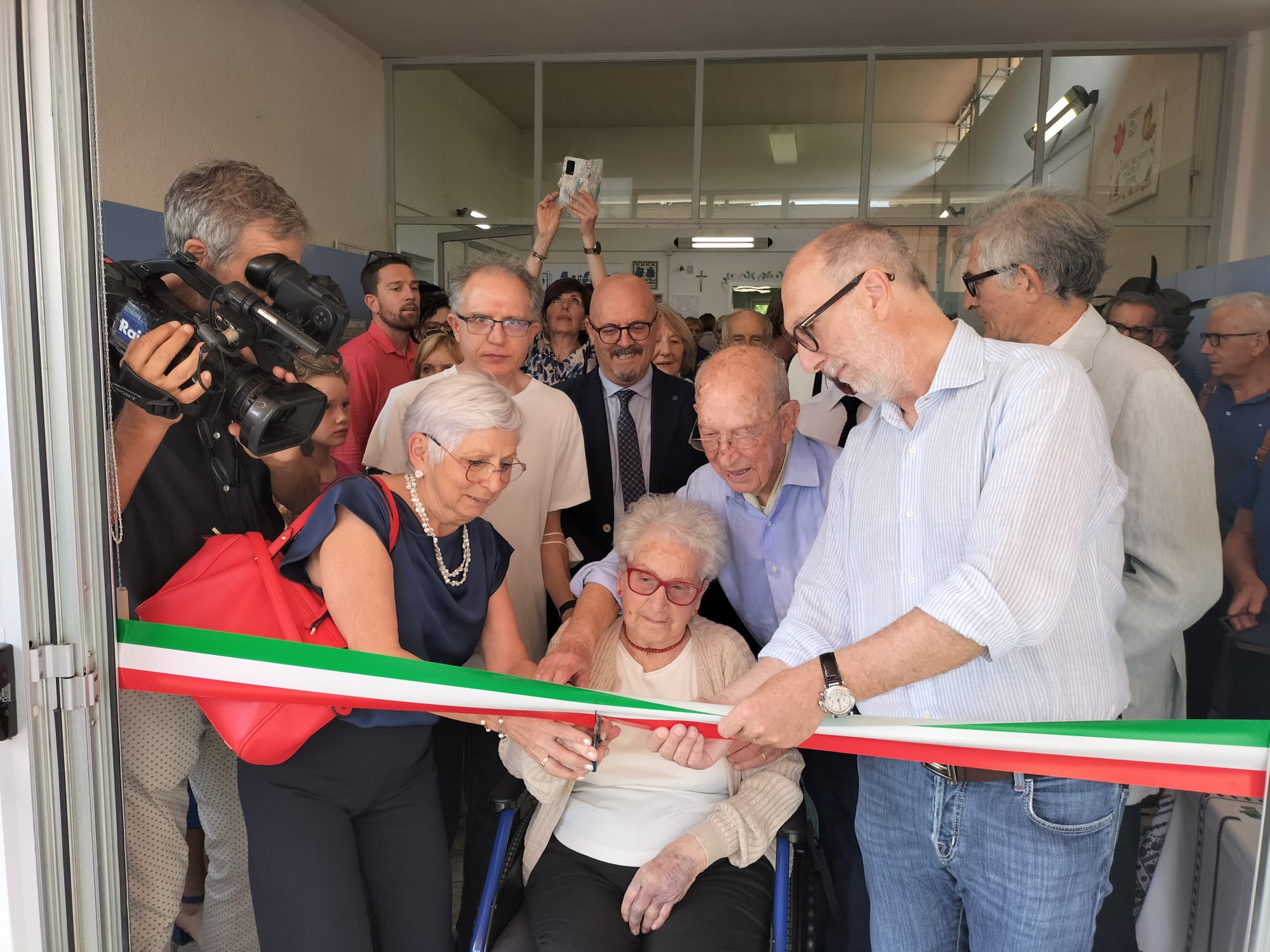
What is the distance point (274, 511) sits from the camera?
2191 mm

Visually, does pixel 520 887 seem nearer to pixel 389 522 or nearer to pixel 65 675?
pixel 389 522

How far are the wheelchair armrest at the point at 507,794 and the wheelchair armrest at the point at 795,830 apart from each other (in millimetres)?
629

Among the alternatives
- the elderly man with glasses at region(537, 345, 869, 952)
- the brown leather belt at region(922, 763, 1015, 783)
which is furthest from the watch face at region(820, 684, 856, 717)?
the elderly man with glasses at region(537, 345, 869, 952)

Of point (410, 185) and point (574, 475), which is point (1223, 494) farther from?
point (410, 185)

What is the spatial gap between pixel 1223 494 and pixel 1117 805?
1.08 meters

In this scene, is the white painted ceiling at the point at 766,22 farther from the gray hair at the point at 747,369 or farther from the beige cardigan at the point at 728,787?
the beige cardigan at the point at 728,787

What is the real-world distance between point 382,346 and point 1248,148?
6471mm

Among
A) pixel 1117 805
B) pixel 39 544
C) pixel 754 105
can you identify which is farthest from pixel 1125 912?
pixel 754 105

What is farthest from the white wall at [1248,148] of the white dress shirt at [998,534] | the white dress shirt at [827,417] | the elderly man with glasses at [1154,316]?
the white dress shirt at [998,534]

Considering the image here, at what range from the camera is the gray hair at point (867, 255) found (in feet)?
4.65

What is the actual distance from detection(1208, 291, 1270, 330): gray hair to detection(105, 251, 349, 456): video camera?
274 cm

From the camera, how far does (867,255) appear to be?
4.65 ft

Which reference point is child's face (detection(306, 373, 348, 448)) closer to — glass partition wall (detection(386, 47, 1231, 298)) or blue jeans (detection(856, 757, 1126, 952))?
blue jeans (detection(856, 757, 1126, 952))

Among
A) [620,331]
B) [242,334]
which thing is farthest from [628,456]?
[242,334]
